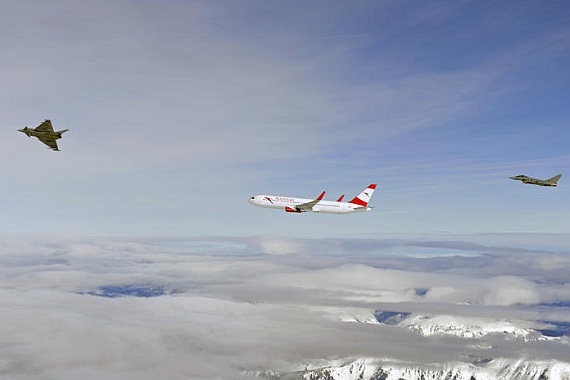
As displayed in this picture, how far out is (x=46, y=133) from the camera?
326ft

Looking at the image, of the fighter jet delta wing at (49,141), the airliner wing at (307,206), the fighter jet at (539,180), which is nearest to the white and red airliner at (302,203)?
the airliner wing at (307,206)

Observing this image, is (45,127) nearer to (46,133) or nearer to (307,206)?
(46,133)

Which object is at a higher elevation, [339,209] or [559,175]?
[559,175]

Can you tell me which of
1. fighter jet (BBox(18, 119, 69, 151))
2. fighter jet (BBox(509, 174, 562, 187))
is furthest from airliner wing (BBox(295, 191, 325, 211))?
fighter jet (BBox(18, 119, 69, 151))

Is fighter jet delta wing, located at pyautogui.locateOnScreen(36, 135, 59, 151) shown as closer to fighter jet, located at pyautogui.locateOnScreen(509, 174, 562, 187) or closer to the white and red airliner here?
the white and red airliner

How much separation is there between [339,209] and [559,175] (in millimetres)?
85151

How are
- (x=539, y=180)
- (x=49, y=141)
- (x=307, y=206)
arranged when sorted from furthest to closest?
1. (x=307, y=206)
2. (x=539, y=180)
3. (x=49, y=141)

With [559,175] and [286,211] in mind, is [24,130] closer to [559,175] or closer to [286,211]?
[286,211]

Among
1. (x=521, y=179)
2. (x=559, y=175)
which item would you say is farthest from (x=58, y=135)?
(x=559, y=175)

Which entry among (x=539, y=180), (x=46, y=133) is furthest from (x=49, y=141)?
(x=539, y=180)

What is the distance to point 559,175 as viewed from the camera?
565 ft

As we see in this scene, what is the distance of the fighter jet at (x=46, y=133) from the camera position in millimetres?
98250

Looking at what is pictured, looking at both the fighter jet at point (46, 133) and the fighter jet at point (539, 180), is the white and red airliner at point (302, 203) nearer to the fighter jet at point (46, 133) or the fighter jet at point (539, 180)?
the fighter jet at point (539, 180)

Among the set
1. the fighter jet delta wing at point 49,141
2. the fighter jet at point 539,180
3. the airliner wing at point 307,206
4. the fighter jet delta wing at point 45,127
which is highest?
the fighter jet at point 539,180
